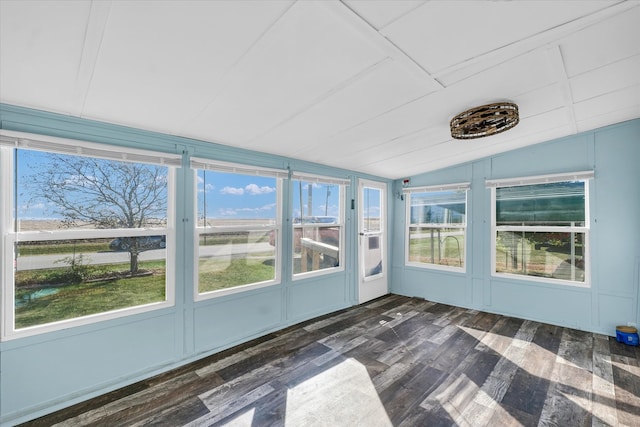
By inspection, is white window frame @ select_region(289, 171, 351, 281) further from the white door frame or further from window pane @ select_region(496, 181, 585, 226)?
window pane @ select_region(496, 181, 585, 226)

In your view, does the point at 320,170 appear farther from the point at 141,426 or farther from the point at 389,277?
the point at 141,426

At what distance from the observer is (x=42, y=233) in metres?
1.97

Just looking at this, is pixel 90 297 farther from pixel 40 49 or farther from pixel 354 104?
pixel 354 104

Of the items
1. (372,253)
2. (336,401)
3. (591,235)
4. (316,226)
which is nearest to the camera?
(336,401)

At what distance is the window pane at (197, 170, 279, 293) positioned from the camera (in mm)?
2789

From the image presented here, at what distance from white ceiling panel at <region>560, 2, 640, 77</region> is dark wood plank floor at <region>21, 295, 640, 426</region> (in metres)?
2.46

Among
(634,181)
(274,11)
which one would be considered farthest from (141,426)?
(634,181)

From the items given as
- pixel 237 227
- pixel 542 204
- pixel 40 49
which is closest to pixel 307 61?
pixel 40 49

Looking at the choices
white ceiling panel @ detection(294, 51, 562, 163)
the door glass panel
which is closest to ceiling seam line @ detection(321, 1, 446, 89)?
white ceiling panel @ detection(294, 51, 562, 163)

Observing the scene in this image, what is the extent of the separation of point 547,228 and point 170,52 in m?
4.57

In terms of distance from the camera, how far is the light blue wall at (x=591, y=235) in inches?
125

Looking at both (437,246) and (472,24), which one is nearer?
(472,24)

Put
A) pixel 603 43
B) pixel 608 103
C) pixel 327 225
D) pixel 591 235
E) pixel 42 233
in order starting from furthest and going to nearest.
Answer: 1. pixel 327 225
2. pixel 591 235
3. pixel 608 103
4. pixel 42 233
5. pixel 603 43

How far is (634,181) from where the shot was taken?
10.3ft
